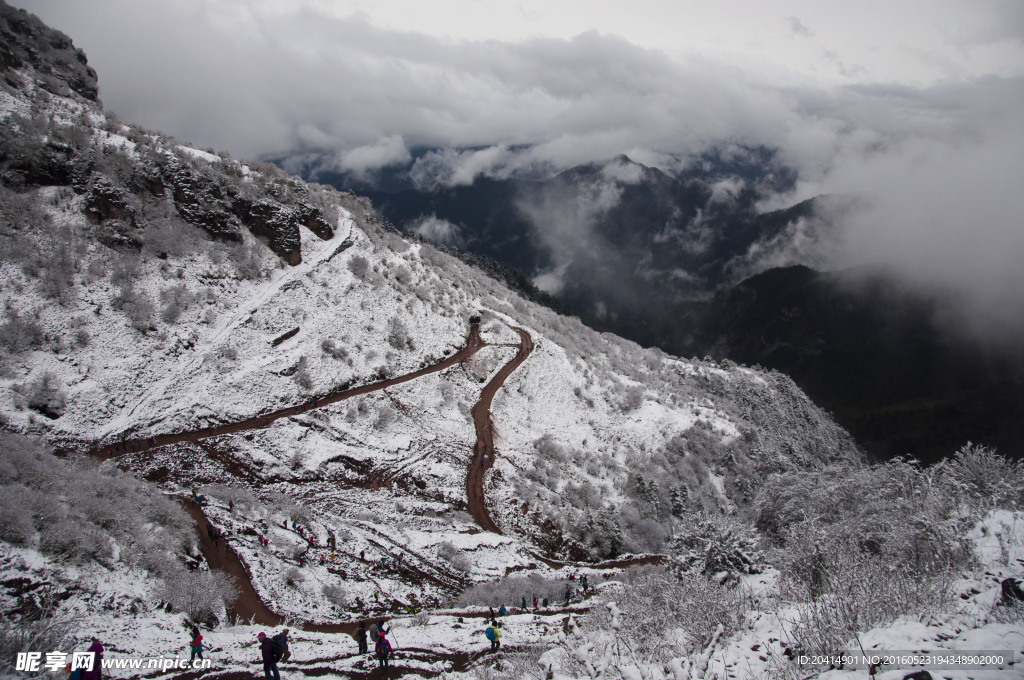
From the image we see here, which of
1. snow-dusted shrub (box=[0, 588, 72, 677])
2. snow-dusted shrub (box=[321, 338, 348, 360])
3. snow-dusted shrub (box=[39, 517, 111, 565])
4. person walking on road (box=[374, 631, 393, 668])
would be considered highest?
snow-dusted shrub (box=[321, 338, 348, 360])

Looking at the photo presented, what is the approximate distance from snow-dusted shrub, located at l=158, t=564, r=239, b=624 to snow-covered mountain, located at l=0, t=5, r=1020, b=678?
0.42 feet

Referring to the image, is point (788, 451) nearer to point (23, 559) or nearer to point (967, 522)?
point (967, 522)

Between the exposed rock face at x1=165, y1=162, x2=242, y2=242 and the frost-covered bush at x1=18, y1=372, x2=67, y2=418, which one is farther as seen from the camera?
the exposed rock face at x1=165, y1=162, x2=242, y2=242

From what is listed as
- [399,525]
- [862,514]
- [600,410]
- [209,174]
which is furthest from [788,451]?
[209,174]

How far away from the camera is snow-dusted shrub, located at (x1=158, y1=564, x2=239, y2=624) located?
15.5 metres

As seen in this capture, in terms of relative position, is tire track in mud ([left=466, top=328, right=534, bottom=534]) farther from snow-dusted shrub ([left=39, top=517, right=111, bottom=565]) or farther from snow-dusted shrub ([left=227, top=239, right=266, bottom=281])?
snow-dusted shrub ([left=227, top=239, right=266, bottom=281])

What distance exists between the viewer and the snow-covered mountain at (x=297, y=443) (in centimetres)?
1498

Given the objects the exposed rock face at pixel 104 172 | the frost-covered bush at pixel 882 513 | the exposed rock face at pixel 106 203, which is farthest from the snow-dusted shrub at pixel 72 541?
the exposed rock face at pixel 106 203

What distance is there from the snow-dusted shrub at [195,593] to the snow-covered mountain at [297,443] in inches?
5.1

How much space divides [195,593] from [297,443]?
15674 millimetres

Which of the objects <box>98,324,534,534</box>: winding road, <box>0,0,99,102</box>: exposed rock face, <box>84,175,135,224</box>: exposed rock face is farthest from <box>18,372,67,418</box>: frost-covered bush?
<box>0,0,99,102</box>: exposed rock face

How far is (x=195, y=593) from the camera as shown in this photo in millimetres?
16125

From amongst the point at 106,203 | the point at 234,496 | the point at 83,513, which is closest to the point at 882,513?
the point at 83,513

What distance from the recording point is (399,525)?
28188 mm
